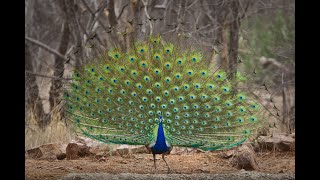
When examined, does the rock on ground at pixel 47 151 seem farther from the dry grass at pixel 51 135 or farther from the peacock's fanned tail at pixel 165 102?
the peacock's fanned tail at pixel 165 102

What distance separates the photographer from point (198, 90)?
23.2 feet

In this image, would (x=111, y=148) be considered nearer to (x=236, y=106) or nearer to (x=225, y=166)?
(x=225, y=166)

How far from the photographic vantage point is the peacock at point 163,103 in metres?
6.97

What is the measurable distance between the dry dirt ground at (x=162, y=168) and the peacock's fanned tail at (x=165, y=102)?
472 millimetres

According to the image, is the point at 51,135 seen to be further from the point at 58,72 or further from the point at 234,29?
the point at 234,29

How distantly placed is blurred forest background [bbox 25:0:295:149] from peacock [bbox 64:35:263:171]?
83 centimetres

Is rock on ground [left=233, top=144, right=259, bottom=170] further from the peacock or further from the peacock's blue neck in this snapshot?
the peacock's blue neck

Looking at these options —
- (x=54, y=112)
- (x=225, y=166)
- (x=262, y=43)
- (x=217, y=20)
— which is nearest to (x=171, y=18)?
(x=217, y=20)

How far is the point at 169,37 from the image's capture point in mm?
8453

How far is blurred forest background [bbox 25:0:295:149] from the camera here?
9.43 metres

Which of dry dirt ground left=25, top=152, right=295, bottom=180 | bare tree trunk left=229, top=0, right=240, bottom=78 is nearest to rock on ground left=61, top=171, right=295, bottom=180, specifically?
dry dirt ground left=25, top=152, right=295, bottom=180

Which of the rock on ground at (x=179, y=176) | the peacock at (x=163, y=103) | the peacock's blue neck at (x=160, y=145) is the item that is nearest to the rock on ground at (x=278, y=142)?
the peacock at (x=163, y=103)

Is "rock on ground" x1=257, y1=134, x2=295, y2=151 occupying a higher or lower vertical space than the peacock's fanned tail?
lower

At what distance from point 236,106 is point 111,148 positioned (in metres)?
2.39
